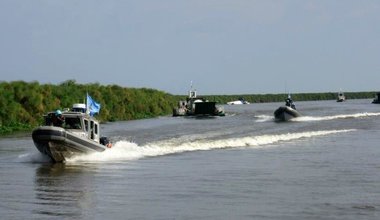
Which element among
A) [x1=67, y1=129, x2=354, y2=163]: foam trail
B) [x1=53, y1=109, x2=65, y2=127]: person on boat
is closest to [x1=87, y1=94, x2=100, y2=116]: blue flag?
[x1=67, y1=129, x2=354, y2=163]: foam trail

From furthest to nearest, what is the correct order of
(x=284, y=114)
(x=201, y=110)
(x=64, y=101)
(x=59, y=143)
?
(x=201, y=110)
(x=284, y=114)
(x=64, y=101)
(x=59, y=143)

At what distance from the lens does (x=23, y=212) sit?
16688 millimetres

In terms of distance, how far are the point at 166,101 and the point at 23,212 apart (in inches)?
3455

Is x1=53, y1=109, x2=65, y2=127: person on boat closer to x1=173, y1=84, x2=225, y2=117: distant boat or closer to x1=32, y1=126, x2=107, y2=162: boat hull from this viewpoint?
x1=32, y1=126, x2=107, y2=162: boat hull

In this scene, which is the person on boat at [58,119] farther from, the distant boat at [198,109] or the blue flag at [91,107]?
the distant boat at [198,109]

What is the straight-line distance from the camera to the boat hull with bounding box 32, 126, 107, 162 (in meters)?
26.7

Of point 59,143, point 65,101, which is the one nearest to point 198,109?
point 65,101

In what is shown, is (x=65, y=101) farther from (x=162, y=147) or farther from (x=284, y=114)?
(x=162, y=147)

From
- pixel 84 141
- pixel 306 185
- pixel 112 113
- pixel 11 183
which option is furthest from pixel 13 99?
pixel 306 185

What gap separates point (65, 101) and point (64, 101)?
0.10 m

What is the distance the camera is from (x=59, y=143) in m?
27.1

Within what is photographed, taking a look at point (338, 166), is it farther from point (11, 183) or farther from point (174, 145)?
point (174, 145)

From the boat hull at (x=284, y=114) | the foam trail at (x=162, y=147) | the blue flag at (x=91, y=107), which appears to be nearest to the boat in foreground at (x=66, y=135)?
the foam trail at (x=162, y=147)

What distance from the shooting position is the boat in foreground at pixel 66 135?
2678 centimetres
